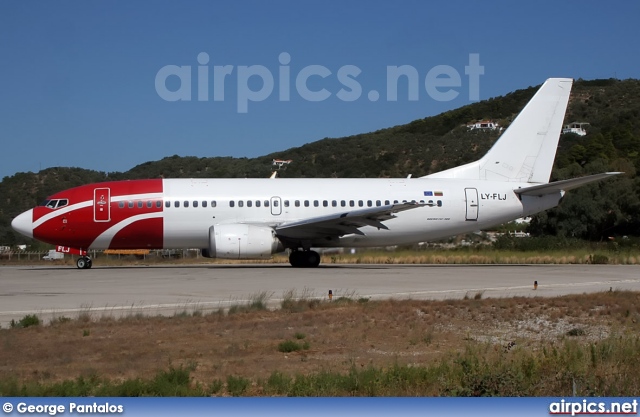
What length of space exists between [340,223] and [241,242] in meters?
3.73

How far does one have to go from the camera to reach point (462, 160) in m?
92.3

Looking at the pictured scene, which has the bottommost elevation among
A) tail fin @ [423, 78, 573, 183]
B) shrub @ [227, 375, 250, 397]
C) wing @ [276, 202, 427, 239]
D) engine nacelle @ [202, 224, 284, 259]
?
shrub @ [227, 375, 250, 397]

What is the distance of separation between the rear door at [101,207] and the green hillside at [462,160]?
3181 centimetres

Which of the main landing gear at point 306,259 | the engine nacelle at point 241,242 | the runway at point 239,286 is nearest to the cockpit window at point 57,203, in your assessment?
the runway at point 239,286

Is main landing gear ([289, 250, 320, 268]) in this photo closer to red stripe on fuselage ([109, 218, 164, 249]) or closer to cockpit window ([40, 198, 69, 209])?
red stripe on fuselage ([109, 218, 164, 249])

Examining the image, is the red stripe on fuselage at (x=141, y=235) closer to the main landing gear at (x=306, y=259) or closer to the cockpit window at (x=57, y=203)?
the cockpit window at (x=57, y=203)

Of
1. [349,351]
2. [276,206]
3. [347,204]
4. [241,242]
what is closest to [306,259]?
[276,206]

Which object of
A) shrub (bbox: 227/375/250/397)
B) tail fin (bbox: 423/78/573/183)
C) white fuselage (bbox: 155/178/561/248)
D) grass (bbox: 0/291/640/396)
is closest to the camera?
grass (bbox: 0/291/640/396)

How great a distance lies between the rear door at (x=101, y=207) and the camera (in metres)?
29.3

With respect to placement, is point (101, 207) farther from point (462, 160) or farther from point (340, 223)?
point (462, 160)

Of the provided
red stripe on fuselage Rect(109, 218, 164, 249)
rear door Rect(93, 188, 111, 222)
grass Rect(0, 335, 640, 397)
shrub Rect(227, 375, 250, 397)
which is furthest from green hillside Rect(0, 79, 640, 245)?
shrub Rect(227, 375, 250, 397)

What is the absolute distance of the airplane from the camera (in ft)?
96.2

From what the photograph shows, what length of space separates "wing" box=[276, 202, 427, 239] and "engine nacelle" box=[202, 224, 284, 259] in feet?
3.11

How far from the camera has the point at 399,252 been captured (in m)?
36.1
